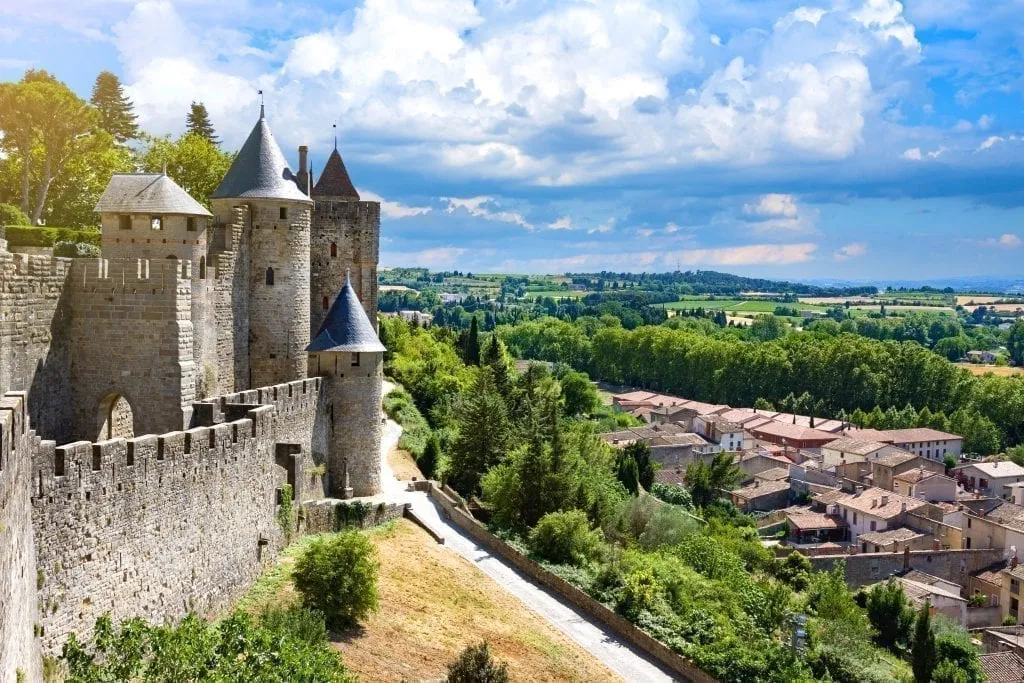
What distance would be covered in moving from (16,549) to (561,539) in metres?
24.4

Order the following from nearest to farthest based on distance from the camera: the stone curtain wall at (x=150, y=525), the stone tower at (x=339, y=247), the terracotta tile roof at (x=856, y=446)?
1. the stone curtain wall at (x=150, y=525)
2. the stone tower at (x=339, y=247)
3. the terracotta tile roof at (x=856, y=446)

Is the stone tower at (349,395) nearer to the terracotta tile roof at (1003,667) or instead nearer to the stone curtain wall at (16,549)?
the stone curtain wall at (16,549)

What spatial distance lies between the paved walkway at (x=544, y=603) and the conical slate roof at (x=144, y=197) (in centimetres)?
1065

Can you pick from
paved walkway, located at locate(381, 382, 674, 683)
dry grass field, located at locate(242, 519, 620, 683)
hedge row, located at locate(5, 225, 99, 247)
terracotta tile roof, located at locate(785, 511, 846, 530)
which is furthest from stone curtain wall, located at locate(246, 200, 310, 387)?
terracotta tile roof, located at locate(785, 511, 846, 530)

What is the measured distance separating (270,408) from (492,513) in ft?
46.5

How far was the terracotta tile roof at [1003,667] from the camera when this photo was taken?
4788 cm

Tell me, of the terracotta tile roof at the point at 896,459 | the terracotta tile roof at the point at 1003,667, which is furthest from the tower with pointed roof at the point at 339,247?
the terracotta tile roof at the point at 896,459

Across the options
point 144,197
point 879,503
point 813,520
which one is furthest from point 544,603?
point 879,503

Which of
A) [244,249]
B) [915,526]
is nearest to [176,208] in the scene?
[244,249]

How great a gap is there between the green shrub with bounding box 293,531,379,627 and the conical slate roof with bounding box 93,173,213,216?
9134mm

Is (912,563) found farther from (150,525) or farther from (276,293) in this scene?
(150,525)

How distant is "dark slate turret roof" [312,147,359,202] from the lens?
38156 mm

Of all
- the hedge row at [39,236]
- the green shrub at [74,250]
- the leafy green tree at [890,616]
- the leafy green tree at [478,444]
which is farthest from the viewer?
the leafy green tree at [890,616]

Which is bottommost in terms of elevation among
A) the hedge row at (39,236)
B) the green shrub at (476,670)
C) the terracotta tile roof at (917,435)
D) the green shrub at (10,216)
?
the terracotta tile roof at (917,435)
